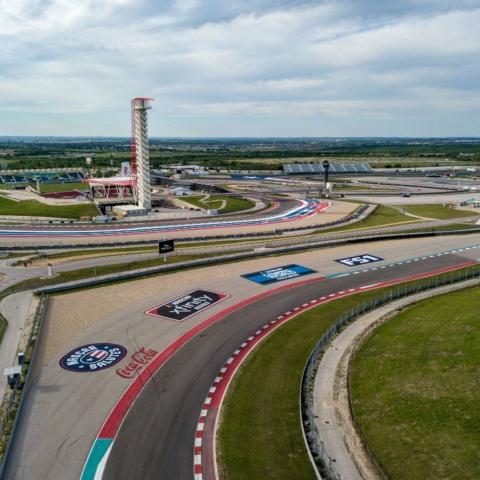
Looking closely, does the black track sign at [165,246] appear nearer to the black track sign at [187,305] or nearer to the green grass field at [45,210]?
the black track sign at [187,305]

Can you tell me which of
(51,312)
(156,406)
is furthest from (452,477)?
(51,312)

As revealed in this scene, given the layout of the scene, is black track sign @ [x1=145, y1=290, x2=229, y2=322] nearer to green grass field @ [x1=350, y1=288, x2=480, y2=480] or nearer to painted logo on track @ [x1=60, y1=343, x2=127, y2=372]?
painted logo on track @ [x1=60, y1=343, x2=127, y2=372]

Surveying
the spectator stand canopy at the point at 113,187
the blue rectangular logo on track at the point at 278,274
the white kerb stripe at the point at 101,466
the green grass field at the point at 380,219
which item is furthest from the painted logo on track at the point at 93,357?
the spectator stand canopy at the point at 113,187

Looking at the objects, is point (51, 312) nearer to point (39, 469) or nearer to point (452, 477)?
point (39, 469)

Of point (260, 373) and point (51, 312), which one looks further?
point (51, 312)

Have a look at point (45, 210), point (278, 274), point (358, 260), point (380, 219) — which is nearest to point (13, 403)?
point (278, 274)

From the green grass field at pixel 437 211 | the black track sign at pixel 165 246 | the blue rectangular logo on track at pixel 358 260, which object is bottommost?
the blue rectangular logo on track at pixel 358 260
